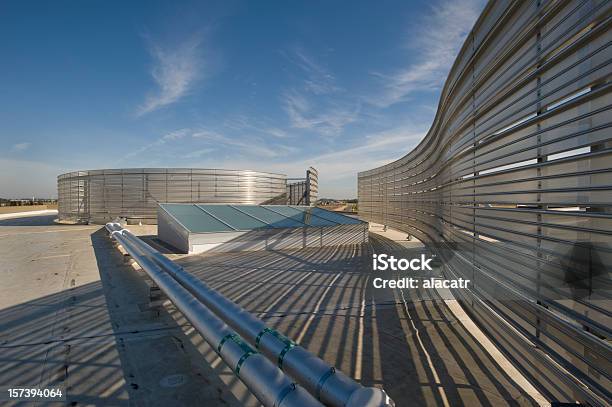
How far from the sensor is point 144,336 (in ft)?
20.1

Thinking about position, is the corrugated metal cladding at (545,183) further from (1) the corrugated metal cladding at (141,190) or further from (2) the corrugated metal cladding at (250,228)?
(1) the corrugated metal cladding at (141,190)

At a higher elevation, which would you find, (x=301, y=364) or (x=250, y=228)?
(x=250, y=228)

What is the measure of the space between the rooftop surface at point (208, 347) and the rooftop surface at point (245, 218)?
5.74 metres

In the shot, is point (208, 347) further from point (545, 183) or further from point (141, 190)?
point (141, 190)

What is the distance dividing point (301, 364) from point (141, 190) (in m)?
39.6

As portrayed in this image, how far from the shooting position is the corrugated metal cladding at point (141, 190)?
124ft

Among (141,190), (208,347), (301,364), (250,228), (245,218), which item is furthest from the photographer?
(141,190)

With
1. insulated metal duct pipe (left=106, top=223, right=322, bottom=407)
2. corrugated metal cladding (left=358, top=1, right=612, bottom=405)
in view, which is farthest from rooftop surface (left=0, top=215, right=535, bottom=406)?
corrugated metal cladding (left=358, top=1, right=612, bottom=405)

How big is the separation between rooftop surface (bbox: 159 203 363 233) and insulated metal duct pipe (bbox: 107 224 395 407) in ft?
37.0

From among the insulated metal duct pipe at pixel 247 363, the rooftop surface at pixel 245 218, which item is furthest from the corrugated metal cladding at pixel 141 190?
the insulated metal duct pipe at pixel 247 363

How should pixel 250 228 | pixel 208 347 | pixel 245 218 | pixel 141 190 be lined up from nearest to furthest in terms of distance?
1. pixel 208 347
2. pixel 250 228
3. pixel 245 218
4. pixel 141 190

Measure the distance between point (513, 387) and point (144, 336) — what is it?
6251 mm

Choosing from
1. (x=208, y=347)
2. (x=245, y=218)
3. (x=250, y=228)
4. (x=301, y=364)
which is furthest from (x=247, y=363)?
(x=245, y=218)

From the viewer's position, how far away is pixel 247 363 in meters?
3.62
